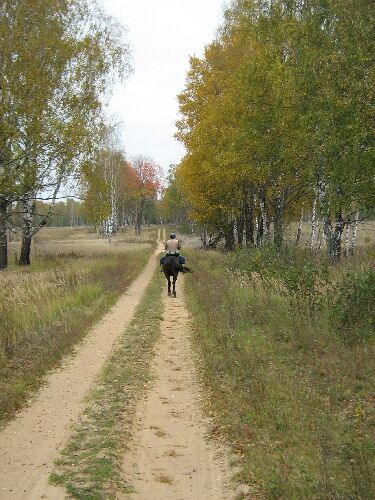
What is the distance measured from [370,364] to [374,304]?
2145mm

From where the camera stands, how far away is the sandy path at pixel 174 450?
15.1 feet

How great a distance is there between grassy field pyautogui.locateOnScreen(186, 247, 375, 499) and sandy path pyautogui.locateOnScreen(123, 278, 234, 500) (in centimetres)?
26

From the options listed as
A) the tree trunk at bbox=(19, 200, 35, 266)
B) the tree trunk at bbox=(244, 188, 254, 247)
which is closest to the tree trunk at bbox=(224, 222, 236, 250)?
the tree trunk at bbox=(244, 188, 254, 247)

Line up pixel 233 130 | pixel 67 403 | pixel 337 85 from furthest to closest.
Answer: pixel 233 130, pixel 337 85, pixel 67 403

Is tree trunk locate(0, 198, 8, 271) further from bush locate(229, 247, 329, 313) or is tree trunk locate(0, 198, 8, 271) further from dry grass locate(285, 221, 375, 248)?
dry grass locate(285, 221, 375, 248)

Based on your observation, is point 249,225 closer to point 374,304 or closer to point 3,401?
point 374,304

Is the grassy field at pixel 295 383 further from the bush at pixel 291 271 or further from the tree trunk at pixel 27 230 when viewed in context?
the tree trunk at pixel 27 230

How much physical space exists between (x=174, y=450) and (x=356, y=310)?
201 inches

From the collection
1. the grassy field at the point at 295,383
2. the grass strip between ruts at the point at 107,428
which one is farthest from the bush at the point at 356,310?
the grass strip between ruts at the point at 107,428

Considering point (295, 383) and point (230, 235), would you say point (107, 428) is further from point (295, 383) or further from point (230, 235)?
point (230, 235)

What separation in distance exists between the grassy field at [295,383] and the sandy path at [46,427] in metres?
1.84

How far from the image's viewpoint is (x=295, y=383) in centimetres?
700

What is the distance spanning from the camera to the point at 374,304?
30.2ft

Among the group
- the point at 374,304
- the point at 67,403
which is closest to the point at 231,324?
the point at 374,304
